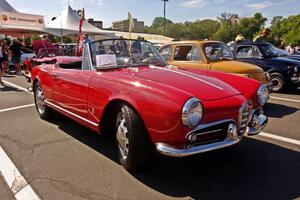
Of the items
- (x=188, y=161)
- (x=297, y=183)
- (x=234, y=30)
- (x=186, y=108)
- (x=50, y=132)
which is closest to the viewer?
(x=186, y=108)

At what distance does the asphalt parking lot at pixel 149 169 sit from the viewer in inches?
127

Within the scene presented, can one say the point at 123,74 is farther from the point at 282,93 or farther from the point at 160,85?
the point at 282,93

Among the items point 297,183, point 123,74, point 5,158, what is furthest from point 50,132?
point 297,183

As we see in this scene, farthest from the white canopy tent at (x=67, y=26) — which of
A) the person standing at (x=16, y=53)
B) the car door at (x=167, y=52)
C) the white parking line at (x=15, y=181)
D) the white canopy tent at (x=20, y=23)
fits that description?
the white parking line at (x=15, y=181)

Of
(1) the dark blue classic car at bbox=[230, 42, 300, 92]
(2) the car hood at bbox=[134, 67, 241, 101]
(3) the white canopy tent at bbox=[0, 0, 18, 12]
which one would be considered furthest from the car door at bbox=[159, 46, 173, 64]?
(3) the white canopy tent at bbox=[0, 0, 18, 12]

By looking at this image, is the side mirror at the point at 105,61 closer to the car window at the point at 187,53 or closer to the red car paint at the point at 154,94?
the red car paint at the point at 154,94

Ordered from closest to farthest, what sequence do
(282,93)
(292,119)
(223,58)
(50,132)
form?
(50,132)
(292,119)
(223,58)
(282,93)

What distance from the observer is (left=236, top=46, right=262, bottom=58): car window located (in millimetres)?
9852

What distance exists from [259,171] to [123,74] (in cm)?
202

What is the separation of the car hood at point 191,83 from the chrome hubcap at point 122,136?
58cm

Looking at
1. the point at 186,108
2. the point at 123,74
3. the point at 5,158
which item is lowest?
the point at 5,158

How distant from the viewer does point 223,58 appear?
8078 millimetres

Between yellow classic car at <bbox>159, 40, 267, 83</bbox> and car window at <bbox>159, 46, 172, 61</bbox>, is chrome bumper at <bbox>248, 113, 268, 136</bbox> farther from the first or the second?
car window at <bbox>159, 46, 172, 61</bbox>

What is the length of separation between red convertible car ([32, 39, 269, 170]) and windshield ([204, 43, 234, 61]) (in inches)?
124
